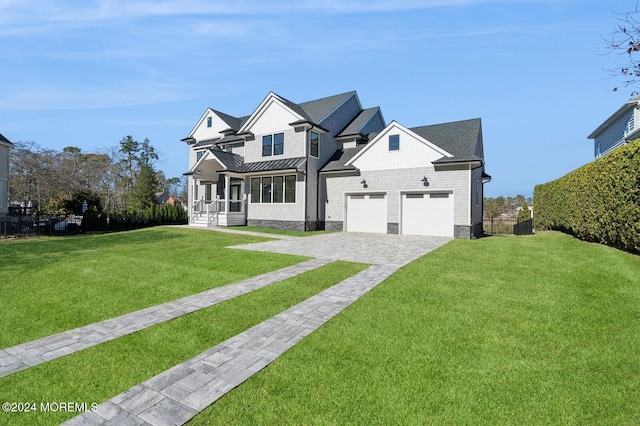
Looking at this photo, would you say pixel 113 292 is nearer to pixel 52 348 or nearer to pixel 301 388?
pixel 52 348

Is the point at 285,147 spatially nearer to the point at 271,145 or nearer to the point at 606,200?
the point at 271,145

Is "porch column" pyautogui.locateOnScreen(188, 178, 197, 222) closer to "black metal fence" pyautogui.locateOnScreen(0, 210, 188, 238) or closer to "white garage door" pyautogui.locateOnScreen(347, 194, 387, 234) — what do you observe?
"black metal fence" pyautogui.locateOnScreen(0, 210, 188, 238)

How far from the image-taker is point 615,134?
78.5ft

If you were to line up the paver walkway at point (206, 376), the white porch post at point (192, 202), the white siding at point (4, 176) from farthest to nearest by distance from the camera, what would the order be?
the white porch post at point (192, 202)
the white siding at point (4, 176)
the paver walkway at point (206, 376)

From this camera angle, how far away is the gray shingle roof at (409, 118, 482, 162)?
1536 cm

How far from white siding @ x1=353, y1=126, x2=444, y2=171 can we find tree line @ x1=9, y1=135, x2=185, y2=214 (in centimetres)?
2388

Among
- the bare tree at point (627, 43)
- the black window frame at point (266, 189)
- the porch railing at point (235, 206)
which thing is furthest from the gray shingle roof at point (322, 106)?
the bare tree at point (627, 43)

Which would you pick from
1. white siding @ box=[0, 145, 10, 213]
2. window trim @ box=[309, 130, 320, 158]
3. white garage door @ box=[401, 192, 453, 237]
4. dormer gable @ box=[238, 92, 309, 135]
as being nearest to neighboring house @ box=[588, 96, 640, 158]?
white garage door @ box=[401, 192, 453, 237]

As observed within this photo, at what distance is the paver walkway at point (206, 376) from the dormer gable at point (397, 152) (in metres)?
13.2

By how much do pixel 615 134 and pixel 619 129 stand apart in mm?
955

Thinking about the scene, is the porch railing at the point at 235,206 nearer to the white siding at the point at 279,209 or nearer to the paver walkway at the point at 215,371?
the white siding at the point at 279,209

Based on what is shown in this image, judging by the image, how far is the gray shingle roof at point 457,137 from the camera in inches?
605

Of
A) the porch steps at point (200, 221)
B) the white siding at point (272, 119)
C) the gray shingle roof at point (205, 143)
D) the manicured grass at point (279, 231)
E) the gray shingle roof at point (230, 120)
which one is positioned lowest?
the manicured grass at point (279, 231)

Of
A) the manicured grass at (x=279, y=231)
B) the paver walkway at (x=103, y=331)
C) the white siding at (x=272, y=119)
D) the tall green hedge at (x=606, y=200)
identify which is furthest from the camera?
the white siding at (x=272, y=119)
